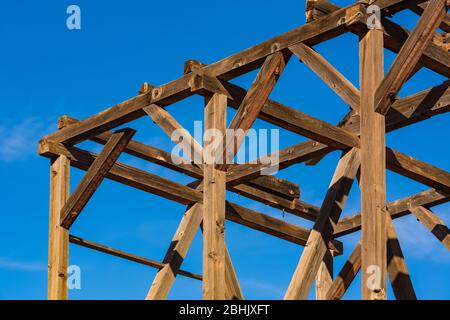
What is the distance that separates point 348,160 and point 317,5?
5.34ft

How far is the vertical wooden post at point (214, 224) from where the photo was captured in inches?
426

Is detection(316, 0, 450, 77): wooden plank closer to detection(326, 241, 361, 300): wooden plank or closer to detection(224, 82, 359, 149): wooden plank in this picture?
detection(224, 82, 359, 149): wooden plank

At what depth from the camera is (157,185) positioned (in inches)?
546

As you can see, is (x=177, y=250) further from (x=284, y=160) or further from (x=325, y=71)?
(x=325, y=71)

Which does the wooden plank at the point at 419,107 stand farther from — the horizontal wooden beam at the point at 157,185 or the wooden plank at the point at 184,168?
the horizontal wooden beam at the point at 157,185

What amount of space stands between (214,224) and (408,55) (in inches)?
91.0

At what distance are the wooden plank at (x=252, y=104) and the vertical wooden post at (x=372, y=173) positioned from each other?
98cm

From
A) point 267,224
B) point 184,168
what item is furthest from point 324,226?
point 267,224

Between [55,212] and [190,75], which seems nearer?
[190,75]

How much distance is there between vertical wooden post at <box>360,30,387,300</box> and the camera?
9.79m

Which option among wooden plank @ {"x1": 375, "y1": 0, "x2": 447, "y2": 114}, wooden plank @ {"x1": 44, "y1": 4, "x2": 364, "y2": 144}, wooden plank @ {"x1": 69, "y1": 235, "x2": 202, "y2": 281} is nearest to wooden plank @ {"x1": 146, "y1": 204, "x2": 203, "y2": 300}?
wooden plank @ {"x1": 69, "y1": 235, "x2": 202, "y2": 281}
